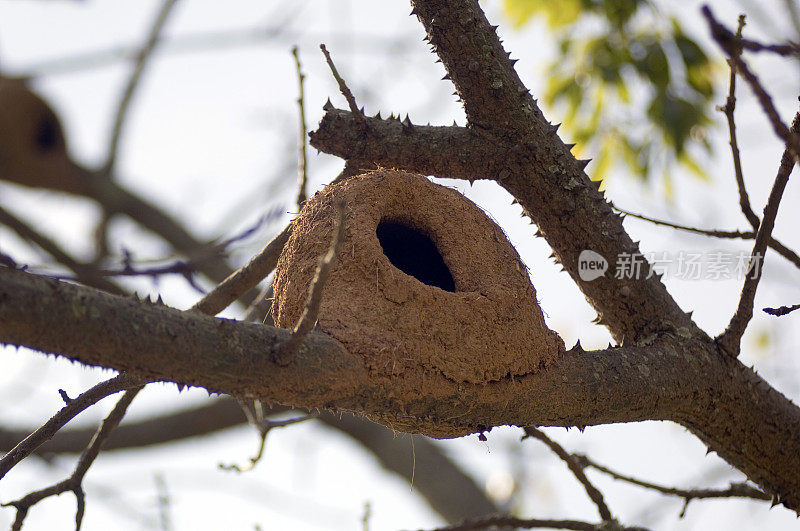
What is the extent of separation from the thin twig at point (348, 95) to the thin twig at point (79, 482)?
43.5 inches

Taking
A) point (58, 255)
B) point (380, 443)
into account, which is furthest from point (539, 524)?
point (380, 443)

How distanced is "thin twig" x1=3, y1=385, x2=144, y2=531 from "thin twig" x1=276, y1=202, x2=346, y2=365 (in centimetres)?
101

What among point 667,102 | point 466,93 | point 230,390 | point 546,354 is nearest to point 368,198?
point 466,93

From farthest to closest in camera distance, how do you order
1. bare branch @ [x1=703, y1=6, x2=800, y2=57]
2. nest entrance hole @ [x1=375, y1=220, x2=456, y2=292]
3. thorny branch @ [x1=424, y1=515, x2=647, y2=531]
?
nest entrance hole @ [x1=375, y1=220, x2=456, y2=292] → thorny branch @ [x1=424, y1=515, x2=647, y2=531] → bare branch @ [x1=703, y1=6, x2=800, y2=57]

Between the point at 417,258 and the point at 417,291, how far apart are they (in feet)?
3.11

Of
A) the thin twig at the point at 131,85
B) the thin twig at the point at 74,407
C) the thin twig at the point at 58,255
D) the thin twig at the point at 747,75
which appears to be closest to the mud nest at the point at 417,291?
the thin twig at the point at 74,407

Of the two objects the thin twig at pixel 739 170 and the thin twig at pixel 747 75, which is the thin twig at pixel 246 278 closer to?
the thin twig at pixel 739 170

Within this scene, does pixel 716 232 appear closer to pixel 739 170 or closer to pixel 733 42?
pixel 739 170

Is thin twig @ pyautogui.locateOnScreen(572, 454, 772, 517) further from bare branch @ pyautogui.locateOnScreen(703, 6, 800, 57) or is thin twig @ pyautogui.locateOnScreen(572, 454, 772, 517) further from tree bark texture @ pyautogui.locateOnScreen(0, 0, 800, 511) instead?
bare branch @ pyautogui.locateOnScreen(703, 6, 800, 57)

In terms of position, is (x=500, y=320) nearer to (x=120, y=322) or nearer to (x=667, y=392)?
(x=667, y=392)

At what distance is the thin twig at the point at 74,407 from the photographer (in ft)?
7.37

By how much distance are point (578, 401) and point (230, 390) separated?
1.04 metres

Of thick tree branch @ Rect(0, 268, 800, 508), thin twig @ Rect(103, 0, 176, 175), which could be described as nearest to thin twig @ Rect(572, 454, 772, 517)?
thick tree branch @ Rect(0, 268, 800, 508)

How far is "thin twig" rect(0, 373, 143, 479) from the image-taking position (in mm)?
2246
